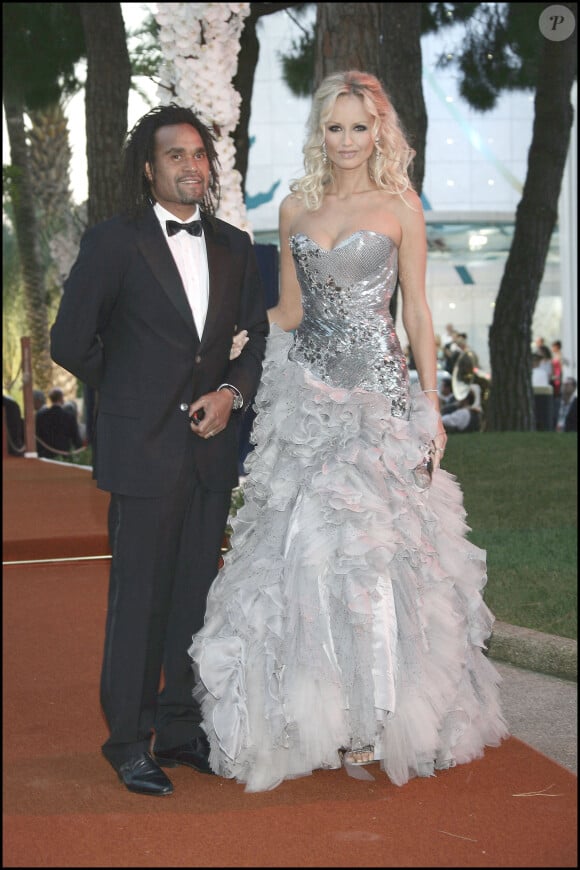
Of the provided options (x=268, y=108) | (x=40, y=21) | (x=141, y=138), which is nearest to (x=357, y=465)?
(x=141, y=138)

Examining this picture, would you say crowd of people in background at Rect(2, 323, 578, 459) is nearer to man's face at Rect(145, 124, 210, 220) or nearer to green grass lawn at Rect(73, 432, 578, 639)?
green grass lawn at Rect(73, 432, 578, 639)

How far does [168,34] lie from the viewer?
292 inches

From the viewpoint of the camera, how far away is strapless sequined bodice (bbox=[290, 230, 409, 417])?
154 inches

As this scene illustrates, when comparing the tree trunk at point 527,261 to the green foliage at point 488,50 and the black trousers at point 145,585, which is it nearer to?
the green foliage at point 488,50

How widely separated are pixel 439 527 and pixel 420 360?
578mm

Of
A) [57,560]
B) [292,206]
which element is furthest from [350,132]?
[57,560]

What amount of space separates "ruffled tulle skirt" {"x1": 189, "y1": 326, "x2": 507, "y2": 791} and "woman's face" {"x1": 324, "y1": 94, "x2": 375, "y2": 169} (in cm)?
75

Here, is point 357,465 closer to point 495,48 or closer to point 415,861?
point 415,861

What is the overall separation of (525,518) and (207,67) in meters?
4.51

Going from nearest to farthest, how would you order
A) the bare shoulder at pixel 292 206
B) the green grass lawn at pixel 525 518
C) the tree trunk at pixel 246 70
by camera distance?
1. the bare shoulder at pixel 292 206
2. the green grass lawn at pixel 525 518
3. the tree trunk at pixel 246 70

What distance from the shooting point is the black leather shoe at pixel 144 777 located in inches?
143

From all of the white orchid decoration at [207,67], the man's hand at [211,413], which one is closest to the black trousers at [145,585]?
the man's hand at [211,413]

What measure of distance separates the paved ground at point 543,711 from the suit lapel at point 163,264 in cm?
214

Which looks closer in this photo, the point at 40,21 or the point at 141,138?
the point at 141,138
